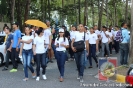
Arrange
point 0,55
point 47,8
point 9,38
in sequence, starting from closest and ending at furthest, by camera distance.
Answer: point 9,38 < point 0,55 < point 47,8

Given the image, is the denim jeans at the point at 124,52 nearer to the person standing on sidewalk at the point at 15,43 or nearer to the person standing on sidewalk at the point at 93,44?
the person standing on sidewalk at the point at 93,44

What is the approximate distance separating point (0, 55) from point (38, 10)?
30519mm

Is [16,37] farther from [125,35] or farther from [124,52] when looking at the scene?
[124,52]

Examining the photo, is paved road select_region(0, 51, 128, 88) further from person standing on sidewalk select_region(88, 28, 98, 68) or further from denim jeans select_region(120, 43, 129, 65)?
denim jeans select_region(120, 43, 129, 65)

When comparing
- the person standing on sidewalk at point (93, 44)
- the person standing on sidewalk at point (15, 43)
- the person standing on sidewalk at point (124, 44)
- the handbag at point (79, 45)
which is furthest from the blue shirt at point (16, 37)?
the person standing on sidewalk at point (124, 44)

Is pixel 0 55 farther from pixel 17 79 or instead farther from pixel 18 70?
pixel 17 79

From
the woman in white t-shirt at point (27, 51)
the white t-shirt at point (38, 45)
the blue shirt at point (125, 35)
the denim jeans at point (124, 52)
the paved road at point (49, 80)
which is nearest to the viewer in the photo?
the paved road at point (49, 80)

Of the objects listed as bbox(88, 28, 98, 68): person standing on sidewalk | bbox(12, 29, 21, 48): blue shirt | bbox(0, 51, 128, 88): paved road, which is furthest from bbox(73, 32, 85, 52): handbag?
bbox(88, 28, 98, 68): person standing on sidewalk

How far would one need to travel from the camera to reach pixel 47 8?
40594 mm

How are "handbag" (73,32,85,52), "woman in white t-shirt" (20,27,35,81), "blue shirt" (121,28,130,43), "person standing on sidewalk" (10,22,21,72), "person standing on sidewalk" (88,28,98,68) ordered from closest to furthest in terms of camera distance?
"handbag" (73,32,85,52) → "woman in white t-shirt" (20,27,35,81) → "person standing on sidewalk" (10,22,21,72) → "blue shirt" (121,28,130,43) → "person standing on sidewalk" (88,28,98,68)

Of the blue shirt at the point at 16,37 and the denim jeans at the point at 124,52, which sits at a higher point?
the blue shirt at the point at 16,37

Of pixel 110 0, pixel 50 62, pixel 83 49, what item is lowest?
pixel 50 62

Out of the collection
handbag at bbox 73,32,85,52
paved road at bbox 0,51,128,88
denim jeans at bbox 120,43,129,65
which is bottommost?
paved road at bbox 0,51,128,88

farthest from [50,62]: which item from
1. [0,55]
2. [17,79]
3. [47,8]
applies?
[47,8]
